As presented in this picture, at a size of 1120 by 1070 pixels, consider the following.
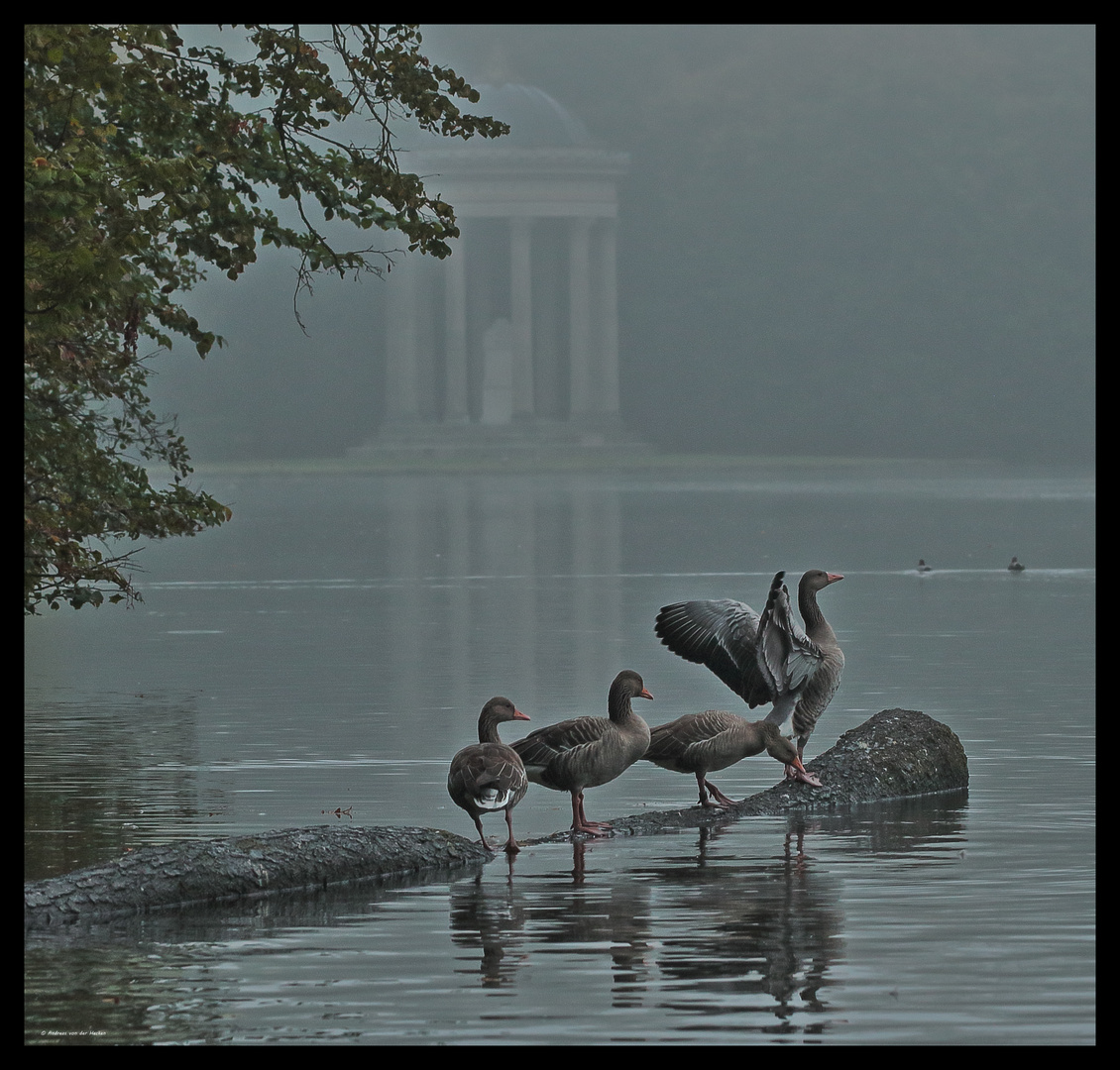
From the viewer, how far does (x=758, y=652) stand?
17578 mm

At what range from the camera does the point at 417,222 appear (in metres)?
19.9

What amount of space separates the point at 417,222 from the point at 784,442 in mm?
155650

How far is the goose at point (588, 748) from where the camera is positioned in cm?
1617

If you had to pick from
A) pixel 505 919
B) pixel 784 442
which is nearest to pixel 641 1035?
pixel 505 919

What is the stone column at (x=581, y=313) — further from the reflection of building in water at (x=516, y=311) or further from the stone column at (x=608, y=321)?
the stone column at (x=608, y=321)

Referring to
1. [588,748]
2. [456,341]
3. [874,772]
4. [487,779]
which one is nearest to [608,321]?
[456,341]

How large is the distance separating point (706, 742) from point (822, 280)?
164910 millimetres

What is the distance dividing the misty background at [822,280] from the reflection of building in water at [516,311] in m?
4.69

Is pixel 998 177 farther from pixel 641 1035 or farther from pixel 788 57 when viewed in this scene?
pixel 641 1035

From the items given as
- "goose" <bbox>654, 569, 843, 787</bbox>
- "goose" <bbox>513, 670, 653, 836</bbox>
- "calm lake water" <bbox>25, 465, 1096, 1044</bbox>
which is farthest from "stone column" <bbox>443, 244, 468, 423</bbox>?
"goose" <bbox>513, 670, 653, 836</bbox>

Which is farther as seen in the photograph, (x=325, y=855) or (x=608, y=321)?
(x=608, y=321)

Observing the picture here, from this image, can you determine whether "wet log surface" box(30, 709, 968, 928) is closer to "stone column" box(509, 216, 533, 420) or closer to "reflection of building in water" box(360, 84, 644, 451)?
"reflection of building in water" box(360, 84, 644, 451)

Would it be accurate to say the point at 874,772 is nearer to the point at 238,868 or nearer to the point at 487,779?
the point at 487,779

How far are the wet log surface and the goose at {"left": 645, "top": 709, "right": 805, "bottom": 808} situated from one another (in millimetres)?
349
